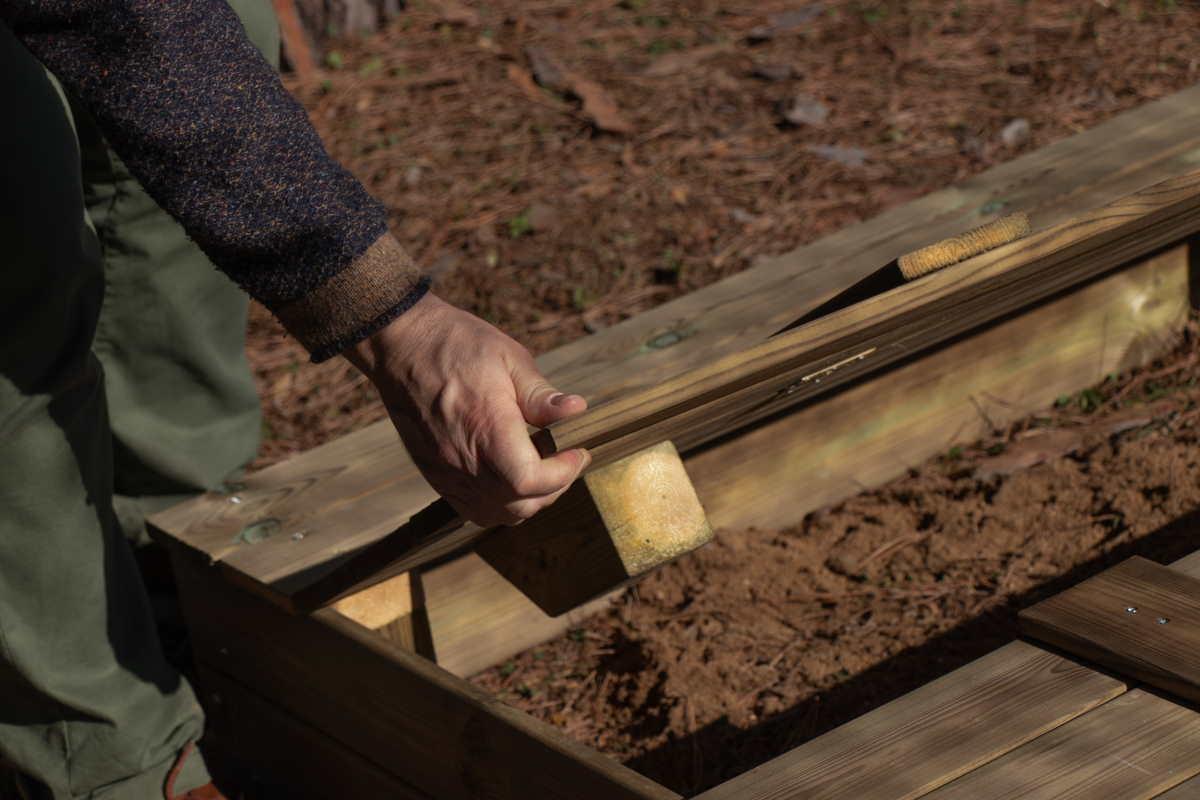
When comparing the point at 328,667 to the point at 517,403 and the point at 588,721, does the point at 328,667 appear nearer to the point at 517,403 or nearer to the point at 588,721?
the point at 588,721

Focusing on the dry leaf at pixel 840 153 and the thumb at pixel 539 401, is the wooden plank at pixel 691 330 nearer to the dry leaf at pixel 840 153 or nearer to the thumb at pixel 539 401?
the thumb at pixel 539 401

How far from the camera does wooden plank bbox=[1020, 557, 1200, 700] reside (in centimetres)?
192

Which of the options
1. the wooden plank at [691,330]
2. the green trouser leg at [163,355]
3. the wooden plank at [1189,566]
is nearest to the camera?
the wooden plank at [1189,566]

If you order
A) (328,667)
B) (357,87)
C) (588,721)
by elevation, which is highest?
(357,87)

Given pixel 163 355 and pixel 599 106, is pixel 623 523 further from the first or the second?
pixel 599 106

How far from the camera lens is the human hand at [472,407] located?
1.88 m

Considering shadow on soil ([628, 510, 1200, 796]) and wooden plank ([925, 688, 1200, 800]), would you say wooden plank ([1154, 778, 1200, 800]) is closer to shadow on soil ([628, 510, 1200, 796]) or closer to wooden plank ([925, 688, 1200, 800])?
wooden plank ([925, 688, 1200, 800])

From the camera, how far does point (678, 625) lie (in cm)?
316

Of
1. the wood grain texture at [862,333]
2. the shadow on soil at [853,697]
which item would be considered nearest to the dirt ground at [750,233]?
the shadow on soil at [853,697]

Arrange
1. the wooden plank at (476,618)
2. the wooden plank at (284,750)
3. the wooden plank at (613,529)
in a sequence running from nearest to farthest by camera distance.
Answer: the wooden plank at (613,529)
the wooden plank at (284,750)
the wooden plank at (476,618)

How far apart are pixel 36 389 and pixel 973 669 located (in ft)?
5.06

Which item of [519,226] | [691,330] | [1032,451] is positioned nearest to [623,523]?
[691,330]

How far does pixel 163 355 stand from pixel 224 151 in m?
1.41

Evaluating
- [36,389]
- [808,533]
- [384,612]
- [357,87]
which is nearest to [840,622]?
[808,533]
